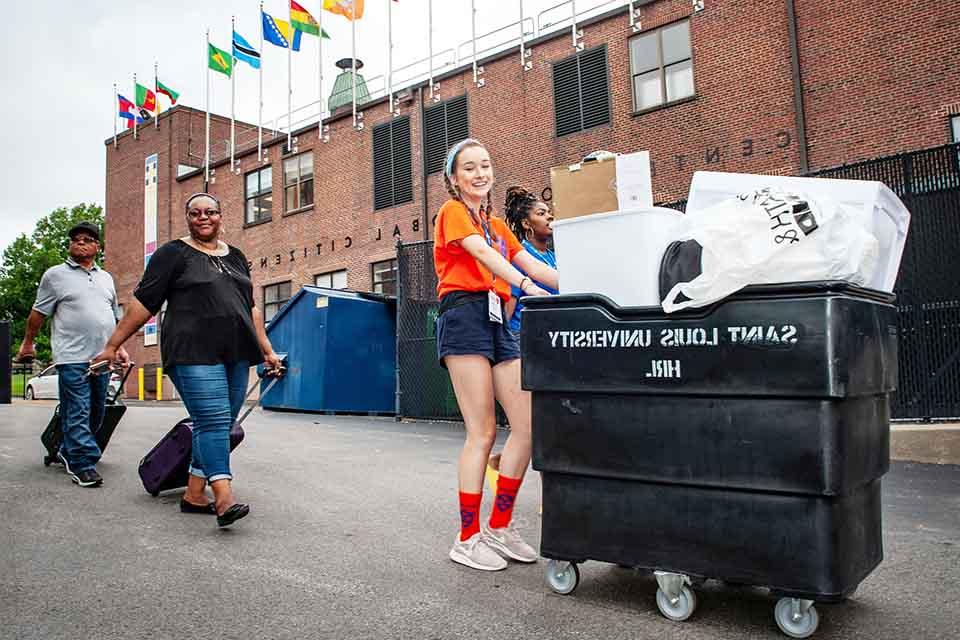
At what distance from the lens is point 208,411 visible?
13.0 ft

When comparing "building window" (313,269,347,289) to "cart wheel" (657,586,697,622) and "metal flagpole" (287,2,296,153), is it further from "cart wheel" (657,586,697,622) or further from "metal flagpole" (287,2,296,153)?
"cart wheel" (657,586,697,622)

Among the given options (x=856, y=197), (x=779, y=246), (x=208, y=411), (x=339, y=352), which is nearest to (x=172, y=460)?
(x=208, y=411)

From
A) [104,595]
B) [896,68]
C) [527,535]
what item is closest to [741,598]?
[527,535]

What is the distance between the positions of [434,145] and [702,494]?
1746 cm

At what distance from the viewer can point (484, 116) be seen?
17.9 m

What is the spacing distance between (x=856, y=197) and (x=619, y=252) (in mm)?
788

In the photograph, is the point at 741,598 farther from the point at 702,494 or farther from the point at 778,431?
the point at 778,431

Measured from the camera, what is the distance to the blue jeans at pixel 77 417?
5227 mm

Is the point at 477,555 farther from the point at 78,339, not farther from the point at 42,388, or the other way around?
the point at 42,388

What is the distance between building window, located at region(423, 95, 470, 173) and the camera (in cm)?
1844

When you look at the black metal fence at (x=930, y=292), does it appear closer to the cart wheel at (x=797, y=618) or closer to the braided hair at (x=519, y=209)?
the braided hair at (x=519, y=209)

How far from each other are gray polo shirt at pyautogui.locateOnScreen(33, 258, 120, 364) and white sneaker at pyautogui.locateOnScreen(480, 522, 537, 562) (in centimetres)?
350

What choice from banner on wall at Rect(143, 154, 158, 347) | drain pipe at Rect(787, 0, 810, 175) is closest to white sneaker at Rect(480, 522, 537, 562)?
drain pipe at Rect(787, 0, 810, 175)

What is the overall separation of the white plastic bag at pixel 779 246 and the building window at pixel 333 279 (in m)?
19.1
